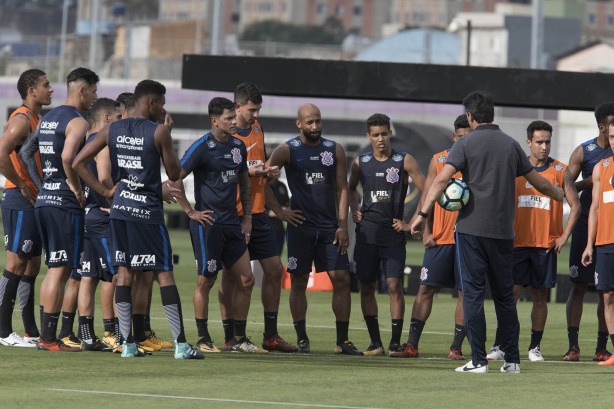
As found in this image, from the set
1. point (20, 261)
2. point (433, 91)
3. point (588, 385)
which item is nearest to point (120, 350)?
point (20, 261)

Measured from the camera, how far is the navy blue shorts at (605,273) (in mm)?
13070

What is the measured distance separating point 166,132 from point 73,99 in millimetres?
1201

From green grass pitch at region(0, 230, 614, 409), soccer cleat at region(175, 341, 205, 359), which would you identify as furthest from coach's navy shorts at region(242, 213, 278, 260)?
soccer cleat at region(175, 341, 205, 359)

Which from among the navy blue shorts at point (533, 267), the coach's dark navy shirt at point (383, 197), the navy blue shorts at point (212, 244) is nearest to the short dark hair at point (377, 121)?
the coach's dark navy shirt at point (383, 197)

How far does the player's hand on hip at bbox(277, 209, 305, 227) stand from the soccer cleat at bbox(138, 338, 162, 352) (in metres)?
1.83

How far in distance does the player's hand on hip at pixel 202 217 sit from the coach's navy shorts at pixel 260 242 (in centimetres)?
79

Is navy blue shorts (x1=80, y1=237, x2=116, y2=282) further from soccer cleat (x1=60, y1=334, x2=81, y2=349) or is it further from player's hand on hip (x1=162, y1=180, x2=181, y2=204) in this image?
player's hand on hip (x1=162, y1=180, x2=181, y2=204)

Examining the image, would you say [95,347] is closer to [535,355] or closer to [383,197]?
[383,197]

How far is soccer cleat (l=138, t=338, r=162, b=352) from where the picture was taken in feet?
40.7

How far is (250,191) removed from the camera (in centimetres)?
1344

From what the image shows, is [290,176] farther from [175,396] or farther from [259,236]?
[175,396]

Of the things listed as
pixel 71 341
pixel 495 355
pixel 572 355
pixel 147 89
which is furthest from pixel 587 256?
pixel 71 341

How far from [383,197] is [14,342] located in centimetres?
373

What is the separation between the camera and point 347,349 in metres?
13.6
